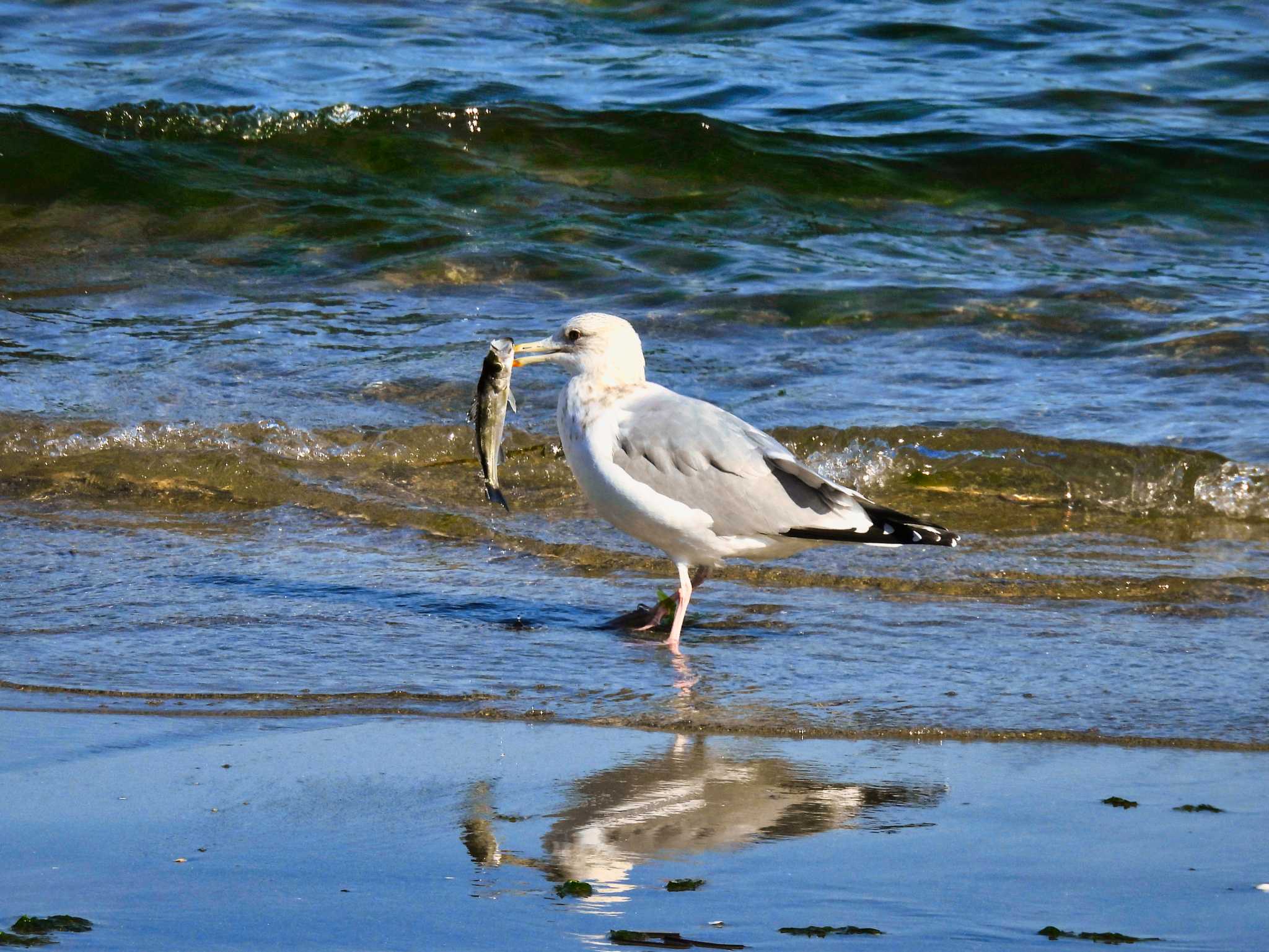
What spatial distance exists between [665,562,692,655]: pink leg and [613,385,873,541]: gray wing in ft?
0.64

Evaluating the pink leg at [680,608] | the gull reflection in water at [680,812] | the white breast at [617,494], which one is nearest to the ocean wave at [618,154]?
the white breast at [617,494]

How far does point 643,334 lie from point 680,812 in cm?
567

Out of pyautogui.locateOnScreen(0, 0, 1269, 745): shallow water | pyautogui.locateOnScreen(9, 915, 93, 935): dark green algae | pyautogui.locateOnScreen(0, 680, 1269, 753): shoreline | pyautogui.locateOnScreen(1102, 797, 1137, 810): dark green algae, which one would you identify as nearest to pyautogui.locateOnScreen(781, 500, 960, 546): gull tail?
pyautogui.locateOnScreen(0, 0, 1269, 745): shallow water

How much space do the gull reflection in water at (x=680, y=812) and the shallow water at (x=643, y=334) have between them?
1.31 feet

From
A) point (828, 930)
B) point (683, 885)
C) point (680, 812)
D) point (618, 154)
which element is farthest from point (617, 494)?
point (618, 154)

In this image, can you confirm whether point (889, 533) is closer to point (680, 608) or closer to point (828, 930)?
point (680, 608)

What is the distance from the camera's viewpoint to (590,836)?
10.6 ft

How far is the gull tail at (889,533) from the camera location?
5.06 meters

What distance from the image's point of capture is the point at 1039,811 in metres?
3.37

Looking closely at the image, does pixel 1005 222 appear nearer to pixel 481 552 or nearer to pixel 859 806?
pixel 481 552

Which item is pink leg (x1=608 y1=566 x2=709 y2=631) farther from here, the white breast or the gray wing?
the gray wing

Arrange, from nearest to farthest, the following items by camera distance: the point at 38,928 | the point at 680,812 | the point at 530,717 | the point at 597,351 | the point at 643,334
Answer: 1. the point at 38,928
2. the point at 680,812
3. the point at 530,717
4. the point at 597,351
5. the point at 643,334

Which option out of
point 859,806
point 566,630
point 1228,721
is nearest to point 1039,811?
point 859,806

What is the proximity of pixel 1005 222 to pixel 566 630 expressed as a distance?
7.23 m
